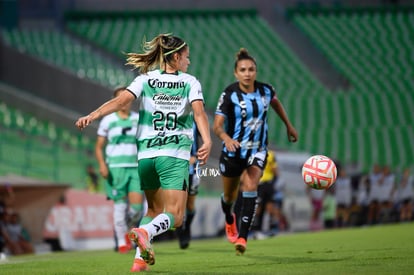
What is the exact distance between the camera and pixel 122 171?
1534 cm

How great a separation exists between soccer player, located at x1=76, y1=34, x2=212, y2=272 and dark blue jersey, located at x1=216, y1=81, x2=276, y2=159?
2.70m

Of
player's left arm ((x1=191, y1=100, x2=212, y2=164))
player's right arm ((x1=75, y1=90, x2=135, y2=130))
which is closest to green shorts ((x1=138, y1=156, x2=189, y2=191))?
player's left arm ((x1=191, y1=100, x2=212, y2=164))

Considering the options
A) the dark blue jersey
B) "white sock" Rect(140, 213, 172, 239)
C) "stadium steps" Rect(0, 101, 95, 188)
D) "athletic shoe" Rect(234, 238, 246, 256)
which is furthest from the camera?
"stadium steps" Rect(0, 101, 95, 188)

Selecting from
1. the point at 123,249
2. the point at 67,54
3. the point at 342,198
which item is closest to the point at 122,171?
the point at 123,249

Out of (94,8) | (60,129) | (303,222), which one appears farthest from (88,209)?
(94,8)

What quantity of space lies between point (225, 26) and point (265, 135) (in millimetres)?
28172

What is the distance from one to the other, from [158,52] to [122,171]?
5.45 metres

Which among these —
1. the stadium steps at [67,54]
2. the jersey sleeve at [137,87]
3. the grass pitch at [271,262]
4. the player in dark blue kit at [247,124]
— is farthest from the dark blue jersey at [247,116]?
the stadium steps at [67,54]

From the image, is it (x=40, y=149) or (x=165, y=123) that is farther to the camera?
(x=40, y=149)

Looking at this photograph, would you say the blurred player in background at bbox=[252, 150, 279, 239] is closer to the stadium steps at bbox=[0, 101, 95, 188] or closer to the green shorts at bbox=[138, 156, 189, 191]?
the stadium steps at bbox=[0, 101, 95, 188]

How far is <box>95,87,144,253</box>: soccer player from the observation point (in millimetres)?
15203

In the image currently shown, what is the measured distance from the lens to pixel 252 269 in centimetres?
1014

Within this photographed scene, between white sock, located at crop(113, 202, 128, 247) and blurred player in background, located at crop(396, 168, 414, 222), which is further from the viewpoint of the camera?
blurred player in background, located at crop(396, 168, 414, 222)

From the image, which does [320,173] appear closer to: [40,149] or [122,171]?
[122,171]
